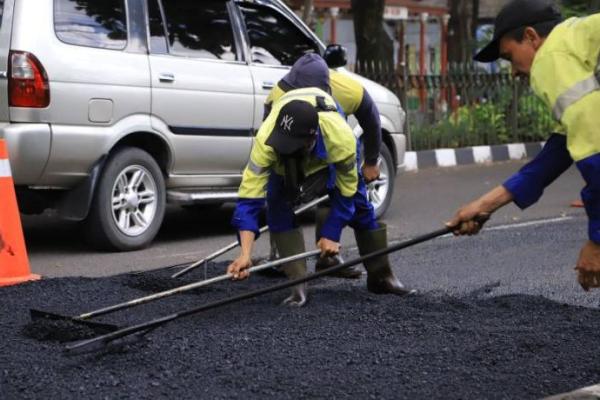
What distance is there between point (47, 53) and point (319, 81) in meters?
2.07

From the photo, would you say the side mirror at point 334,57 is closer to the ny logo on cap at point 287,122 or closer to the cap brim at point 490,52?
the ny logo on cap at point 287,122

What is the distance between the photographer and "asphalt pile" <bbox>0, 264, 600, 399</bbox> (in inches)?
181

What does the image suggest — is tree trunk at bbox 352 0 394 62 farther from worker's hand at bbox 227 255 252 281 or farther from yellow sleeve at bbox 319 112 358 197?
worker's hand at bbox 227 255 252 281

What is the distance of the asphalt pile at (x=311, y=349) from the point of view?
4.59 m

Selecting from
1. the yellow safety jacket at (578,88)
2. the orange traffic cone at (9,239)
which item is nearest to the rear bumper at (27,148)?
the orange traffic cone at (9,239)

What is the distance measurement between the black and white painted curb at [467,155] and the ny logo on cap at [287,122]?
10.2 m

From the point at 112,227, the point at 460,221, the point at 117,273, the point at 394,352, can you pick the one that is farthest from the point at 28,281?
the point at 460,221

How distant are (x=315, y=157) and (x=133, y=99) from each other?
2.73 metres

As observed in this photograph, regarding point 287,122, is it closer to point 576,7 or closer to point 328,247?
point 328,247

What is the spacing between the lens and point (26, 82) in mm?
7828

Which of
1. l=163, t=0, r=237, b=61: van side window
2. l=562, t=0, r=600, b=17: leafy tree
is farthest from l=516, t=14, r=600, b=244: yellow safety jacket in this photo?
l=562, t=0, r=600, b=17: leafy tree

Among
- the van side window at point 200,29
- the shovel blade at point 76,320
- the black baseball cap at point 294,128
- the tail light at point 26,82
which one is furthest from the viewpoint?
the van side window at point 200,29

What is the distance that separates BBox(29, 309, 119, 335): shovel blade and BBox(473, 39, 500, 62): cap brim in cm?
194

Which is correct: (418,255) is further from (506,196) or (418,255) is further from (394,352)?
(506,196)
